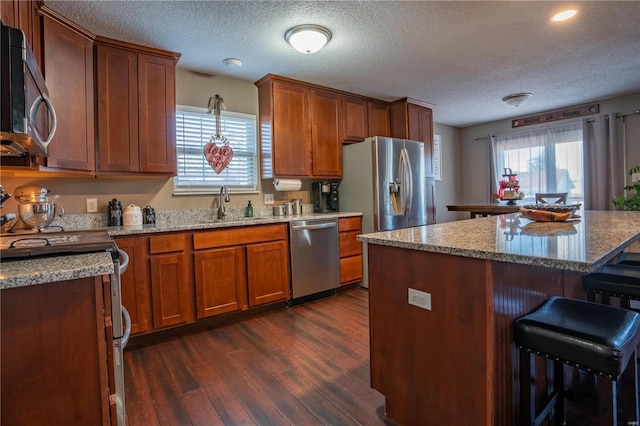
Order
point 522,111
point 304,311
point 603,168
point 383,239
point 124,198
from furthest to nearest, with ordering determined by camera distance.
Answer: point 522,111, point 603,168, point 304,311, point 124,198, point 383,239

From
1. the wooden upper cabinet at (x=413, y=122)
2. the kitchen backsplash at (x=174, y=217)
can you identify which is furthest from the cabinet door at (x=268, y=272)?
the wooden upper cabinet at (x=413, y=122)

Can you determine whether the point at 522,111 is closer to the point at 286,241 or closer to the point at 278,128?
the point at 278,128

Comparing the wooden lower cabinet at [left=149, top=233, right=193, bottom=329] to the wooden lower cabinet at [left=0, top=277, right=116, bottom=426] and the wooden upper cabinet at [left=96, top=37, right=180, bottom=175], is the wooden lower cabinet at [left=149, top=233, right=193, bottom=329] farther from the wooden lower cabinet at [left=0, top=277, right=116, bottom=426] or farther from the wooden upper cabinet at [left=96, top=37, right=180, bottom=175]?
the wooden lower cabinet at [left=0, top=277, right=116, bottom=426]

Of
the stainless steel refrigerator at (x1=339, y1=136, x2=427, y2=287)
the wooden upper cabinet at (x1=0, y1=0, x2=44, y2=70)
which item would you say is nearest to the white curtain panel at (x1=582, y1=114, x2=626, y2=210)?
the stainless steel refrigerator at (x1=339, y1=136, x2=427, y2=287)

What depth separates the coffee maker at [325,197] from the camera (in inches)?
158

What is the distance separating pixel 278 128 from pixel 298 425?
277 cm

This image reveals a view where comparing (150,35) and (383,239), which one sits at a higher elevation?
(150,35)

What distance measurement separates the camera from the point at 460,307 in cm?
124

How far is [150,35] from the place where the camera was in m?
2.53

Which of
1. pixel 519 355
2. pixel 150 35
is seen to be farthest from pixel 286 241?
pixel 519 355

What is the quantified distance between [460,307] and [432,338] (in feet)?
0.67

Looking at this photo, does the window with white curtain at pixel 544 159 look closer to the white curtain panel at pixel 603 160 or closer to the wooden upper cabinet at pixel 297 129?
the white curtain panel at pixel 603 160

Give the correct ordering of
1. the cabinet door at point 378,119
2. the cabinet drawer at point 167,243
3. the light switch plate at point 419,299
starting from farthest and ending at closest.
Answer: the cabinet door at point 378,119 → the cabinet drawer at point 167,243 → the light switch plate at point 419,299

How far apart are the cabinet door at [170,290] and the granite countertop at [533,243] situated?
1.70 meters
